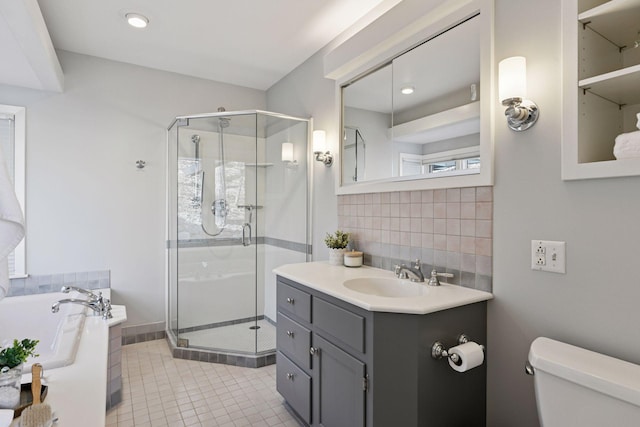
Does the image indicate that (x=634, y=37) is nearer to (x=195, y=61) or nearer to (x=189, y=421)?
(x=189, y=421)

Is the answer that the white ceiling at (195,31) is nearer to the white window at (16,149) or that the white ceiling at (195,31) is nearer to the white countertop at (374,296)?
the white window at (16,149)

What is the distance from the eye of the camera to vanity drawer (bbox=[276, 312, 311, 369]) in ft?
6.26

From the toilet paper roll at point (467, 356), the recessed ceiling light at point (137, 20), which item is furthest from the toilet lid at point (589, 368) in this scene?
the recessed ceiling light at point (137, 20)

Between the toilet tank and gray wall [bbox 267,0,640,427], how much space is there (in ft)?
0.47

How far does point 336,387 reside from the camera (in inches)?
65.6

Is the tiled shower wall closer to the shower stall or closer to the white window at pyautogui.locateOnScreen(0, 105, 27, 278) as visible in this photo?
the shower stall

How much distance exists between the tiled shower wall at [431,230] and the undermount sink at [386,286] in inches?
5.1

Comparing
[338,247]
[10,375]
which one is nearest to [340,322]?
[338,247]

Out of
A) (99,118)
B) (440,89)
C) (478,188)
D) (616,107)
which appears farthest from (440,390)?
(99,118)

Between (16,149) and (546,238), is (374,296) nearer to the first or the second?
(546,238)

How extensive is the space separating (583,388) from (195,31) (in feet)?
9.77

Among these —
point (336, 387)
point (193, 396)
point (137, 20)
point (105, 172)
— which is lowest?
point (193, 396)

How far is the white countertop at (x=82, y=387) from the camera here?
3.90 ft

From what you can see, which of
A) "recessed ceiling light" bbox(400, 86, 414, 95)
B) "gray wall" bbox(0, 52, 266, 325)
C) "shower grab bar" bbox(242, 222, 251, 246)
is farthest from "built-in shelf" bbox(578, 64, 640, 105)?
"gray wall" bbox(0, 52, 266, 325)
